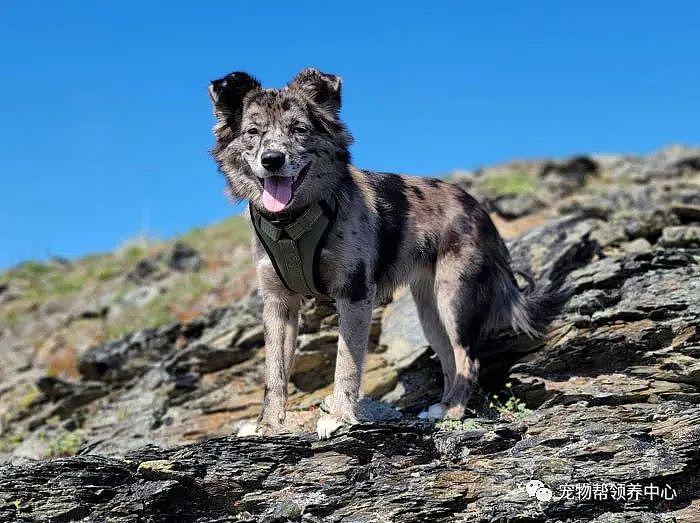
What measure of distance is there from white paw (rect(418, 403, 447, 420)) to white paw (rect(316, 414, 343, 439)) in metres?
1.57

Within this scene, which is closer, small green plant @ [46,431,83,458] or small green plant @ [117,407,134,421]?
small green plant @ [46,431,83,458]

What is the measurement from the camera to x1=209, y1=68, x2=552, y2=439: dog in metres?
7.09

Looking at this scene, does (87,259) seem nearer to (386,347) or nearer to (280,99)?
(386,347)

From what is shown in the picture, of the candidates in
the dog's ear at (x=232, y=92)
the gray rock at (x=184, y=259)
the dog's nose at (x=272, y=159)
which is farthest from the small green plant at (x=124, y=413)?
the gray rock at (x=184, y=259)

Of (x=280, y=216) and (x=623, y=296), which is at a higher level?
(x=280, y=216)

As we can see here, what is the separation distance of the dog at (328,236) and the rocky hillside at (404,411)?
0.57 meters

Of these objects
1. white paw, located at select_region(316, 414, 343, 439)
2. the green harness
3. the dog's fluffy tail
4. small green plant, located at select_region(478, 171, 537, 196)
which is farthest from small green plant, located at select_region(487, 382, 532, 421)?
small green plant, located at select_region(478, 171, 537, 196)

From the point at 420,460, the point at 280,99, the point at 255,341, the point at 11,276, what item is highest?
the point at 11,276

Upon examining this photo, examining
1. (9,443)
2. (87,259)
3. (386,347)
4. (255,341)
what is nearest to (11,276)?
(87,259)

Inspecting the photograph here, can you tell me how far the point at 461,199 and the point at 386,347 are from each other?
9.21 feet

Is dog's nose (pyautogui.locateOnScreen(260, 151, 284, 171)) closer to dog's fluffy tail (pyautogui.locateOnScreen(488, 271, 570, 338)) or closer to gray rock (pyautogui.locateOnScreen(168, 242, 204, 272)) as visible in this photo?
dog's fluffy tail (pyautogui.locateOnScreen(488, 271, 570, 338))

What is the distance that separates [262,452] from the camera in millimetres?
6719

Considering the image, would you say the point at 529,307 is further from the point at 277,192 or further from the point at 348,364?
the point at 277,192

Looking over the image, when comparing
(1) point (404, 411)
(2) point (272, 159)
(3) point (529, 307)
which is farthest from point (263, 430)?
(3) point (529, 307)
